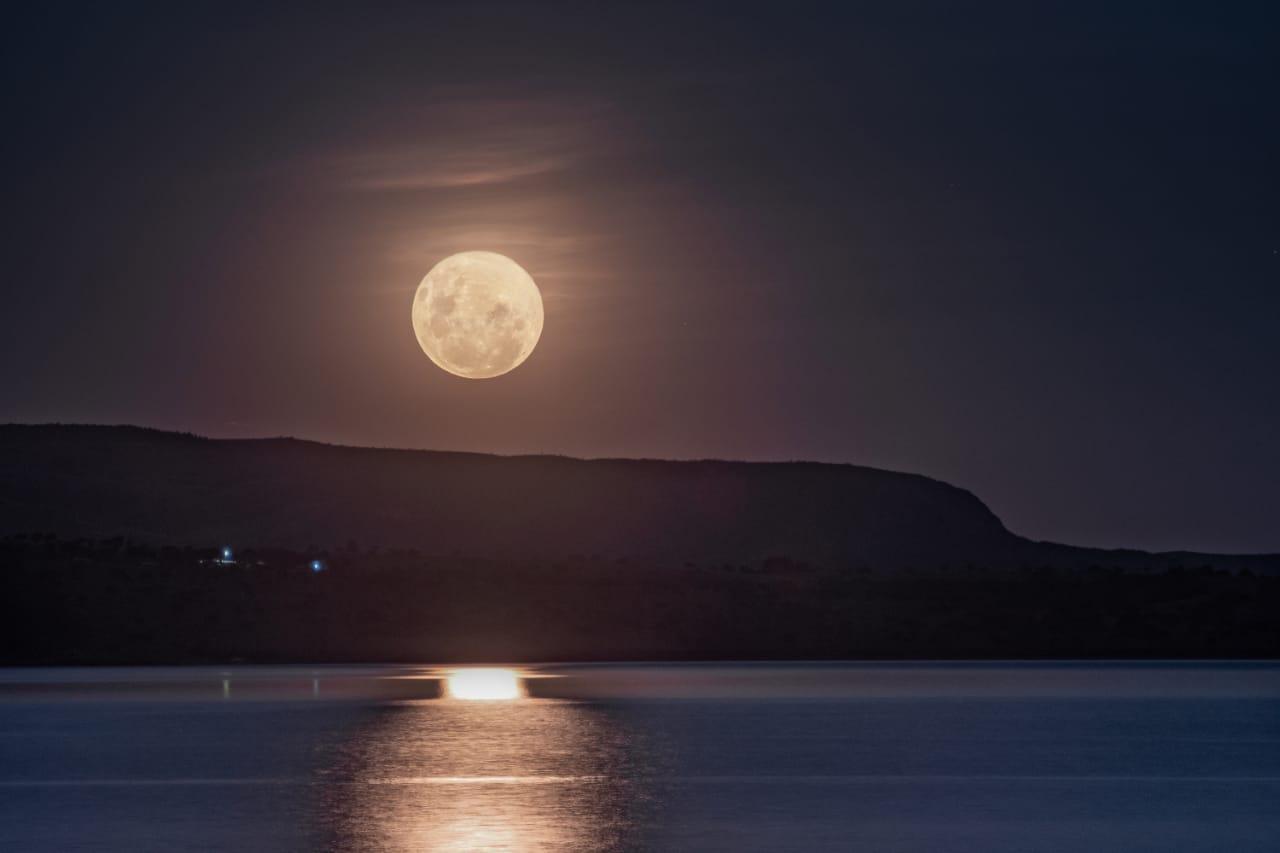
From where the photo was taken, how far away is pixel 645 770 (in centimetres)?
2423

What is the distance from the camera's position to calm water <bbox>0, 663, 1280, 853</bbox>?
60.0 feet

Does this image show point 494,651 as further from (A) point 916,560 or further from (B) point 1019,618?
(A) point 916,560

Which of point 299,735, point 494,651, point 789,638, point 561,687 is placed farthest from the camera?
point 789,638

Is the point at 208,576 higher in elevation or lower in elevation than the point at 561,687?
higher

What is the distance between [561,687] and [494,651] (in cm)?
3323

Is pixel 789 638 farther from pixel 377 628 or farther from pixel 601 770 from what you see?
pixel 601 770

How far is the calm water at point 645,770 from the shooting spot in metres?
18.3

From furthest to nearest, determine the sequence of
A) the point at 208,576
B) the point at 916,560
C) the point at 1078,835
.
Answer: the point at 916,560, the point at 208,576, the point at 1078,835

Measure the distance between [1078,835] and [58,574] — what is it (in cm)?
8104

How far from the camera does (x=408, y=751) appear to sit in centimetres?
2672

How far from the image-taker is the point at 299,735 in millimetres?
30141

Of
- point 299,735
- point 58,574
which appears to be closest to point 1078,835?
point 299,735

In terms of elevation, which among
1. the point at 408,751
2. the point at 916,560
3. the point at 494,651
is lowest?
the point at 408,751

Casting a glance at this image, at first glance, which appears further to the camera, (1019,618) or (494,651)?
(1019,618)
